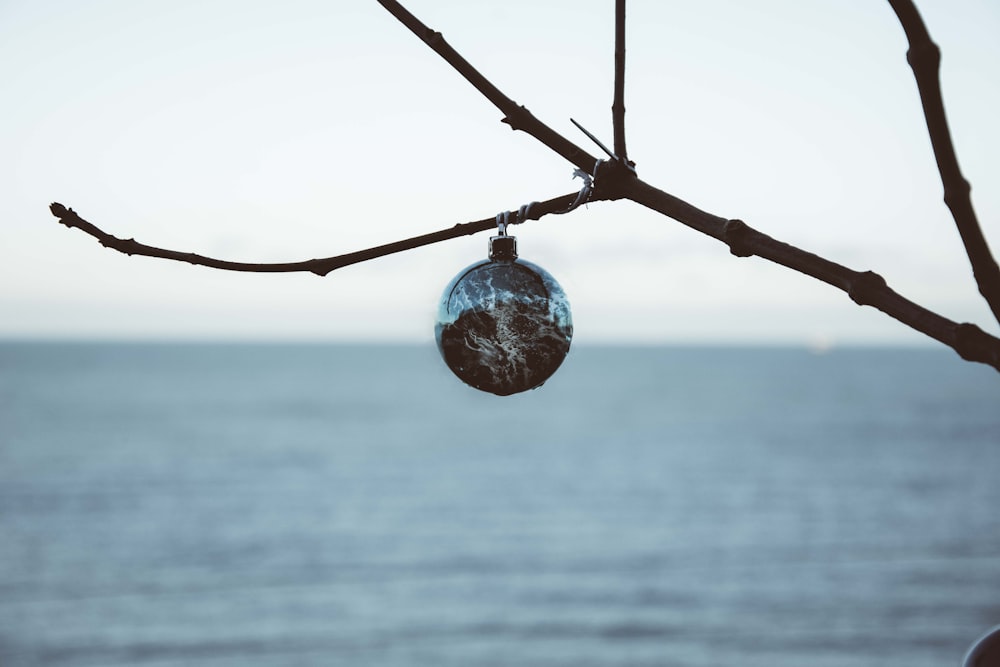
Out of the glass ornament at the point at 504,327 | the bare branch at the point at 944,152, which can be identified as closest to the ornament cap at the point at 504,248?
the glass ornament at the point at 504,327

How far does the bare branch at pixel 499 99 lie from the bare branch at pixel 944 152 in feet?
1.48

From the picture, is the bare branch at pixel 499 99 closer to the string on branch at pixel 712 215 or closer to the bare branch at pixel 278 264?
the string on branch at pixel 712 215

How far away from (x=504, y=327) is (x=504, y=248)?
0.16 meters

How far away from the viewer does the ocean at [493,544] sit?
15125 millimetres

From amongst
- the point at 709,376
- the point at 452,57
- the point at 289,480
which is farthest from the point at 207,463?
the point at 709,376

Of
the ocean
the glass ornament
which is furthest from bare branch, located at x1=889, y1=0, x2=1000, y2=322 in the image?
the ocean

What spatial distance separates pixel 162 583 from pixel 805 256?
63.6 ft

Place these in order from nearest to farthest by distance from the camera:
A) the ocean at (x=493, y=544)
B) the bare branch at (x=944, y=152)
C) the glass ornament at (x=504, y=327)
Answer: the bare branch at (x=944, y=152), the glass ornament at (x=504, y=327), the ocean at (x=493, y=544)

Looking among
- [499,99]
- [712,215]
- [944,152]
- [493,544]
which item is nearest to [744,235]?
[712,215]

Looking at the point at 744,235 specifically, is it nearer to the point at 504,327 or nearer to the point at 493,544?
the point at 504,327

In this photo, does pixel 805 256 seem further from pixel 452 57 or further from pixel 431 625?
pixel 431 625

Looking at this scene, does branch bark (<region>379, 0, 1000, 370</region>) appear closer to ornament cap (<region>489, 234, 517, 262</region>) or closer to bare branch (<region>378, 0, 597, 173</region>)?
bare branch (<region>378, 0, 597, 173</region>)

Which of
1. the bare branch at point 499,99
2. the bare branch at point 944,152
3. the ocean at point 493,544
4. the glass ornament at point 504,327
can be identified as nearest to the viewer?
the bare branch at point 944,152

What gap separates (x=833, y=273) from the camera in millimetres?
1000
